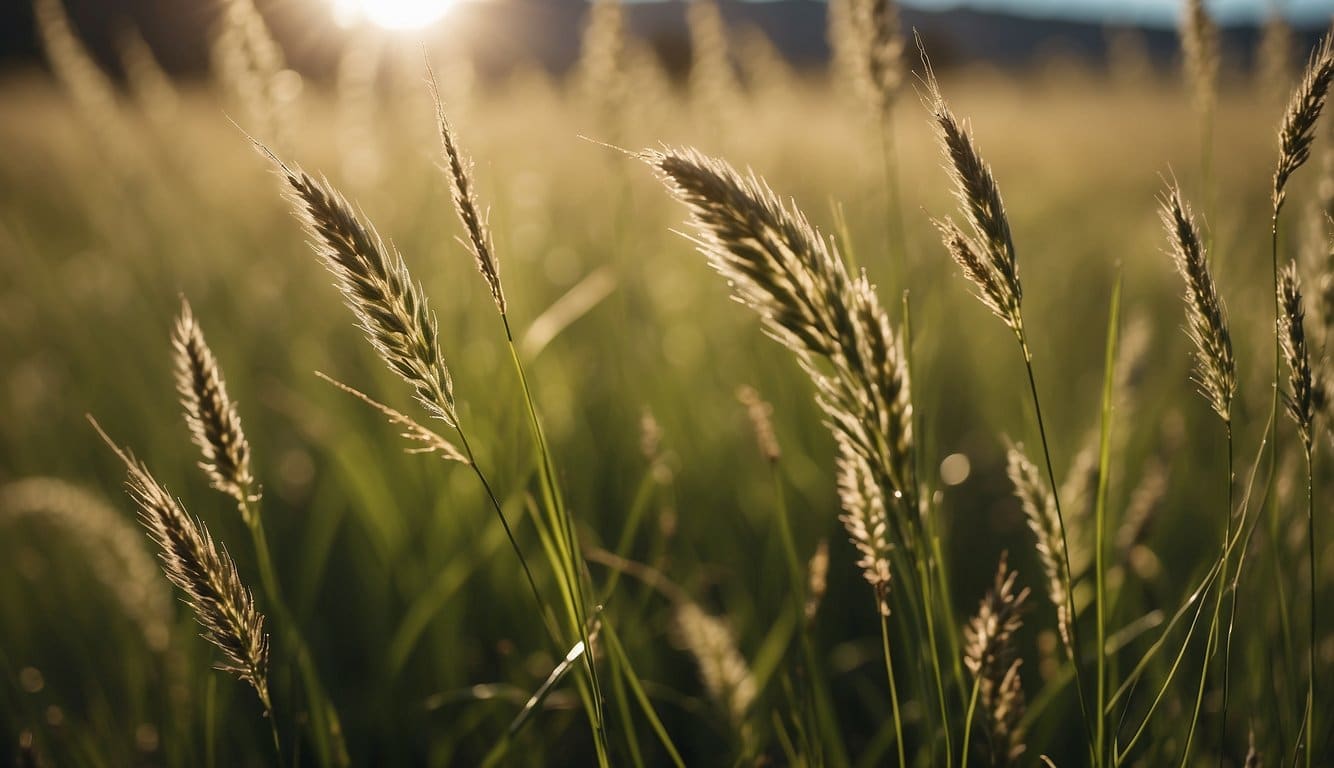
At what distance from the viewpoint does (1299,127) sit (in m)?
0.81

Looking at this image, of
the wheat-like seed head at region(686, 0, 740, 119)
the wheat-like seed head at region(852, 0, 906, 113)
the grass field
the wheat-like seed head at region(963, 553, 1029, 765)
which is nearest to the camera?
the wheat-like seed head at region(963, 553, 1029, 765)

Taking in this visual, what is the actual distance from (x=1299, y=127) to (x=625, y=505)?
1.72 m

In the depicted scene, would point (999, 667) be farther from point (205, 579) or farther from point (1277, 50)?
point (1277, 50)

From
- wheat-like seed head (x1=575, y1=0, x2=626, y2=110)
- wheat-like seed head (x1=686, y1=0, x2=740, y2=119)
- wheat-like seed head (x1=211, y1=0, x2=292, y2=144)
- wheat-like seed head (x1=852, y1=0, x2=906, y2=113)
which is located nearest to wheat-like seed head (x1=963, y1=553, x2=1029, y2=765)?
wheat-like seed head (x1=852, y1=0, x2=906, y2=113)

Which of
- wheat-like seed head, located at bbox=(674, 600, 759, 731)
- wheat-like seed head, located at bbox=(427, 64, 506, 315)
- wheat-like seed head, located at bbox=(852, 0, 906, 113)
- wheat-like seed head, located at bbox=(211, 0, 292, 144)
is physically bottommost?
wheat-like seed head, located at bbox=(674, 600, 759, 731)

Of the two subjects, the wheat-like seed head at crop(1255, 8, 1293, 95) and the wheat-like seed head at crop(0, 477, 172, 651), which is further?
the wheat-like seed head at crop(1255, 8, 1293, 95)

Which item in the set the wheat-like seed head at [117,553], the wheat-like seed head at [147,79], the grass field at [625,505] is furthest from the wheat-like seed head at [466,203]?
the wheat-like seed head at [147,79]

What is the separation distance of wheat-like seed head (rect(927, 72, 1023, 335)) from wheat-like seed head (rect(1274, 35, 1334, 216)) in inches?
12.6

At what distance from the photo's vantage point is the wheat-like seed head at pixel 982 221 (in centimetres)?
73

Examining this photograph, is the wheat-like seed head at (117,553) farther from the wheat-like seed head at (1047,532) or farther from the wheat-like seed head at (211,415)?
the wheat-like seed head at (1047,532)

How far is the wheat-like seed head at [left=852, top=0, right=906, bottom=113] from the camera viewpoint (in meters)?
1.32

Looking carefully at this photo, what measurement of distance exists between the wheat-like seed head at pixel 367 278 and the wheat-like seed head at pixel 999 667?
0.63 m

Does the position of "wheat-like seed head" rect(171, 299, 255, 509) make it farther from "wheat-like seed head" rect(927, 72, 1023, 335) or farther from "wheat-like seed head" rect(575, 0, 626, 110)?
"wheat-like seed head" rect(575, 0, 626, 110)

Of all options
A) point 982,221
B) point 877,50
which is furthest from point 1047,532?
A: point 877,50
